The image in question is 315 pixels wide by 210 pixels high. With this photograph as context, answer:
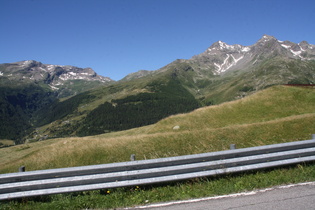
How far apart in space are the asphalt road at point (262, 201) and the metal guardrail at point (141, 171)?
3.94 ft

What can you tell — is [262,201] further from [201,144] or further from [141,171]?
[201,144]

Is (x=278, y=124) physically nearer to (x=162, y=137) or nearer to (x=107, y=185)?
(x=162, y=137)

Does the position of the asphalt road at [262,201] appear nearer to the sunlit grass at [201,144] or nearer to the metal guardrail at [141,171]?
the sunlit grass at [201,144]

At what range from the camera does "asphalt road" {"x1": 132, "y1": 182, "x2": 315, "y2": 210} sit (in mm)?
6652

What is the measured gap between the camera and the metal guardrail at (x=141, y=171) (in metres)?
8.14

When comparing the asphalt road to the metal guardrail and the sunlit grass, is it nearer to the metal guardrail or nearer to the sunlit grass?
the sunlit grass

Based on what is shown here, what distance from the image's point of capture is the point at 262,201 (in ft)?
23.0

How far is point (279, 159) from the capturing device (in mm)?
9266

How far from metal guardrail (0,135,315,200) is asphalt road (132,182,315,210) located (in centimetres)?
120

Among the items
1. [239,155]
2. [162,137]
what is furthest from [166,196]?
[162,137]

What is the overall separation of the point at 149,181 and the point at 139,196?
65 centimetres

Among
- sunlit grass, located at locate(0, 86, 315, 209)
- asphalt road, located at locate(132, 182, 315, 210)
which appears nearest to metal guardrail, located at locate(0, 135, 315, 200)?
sunlit grass, located at locate(0, 86, 315, 209)

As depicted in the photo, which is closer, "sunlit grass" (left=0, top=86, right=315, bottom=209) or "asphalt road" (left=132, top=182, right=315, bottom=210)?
"asphalt road" (left=132, top=182, right=315, bottom=210)

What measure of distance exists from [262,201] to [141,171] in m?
4.30
